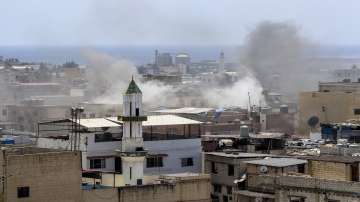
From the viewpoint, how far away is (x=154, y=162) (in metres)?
26.8

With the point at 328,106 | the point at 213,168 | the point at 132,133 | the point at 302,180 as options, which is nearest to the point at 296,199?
the point at 302,180

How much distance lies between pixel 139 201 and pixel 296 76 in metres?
64.8

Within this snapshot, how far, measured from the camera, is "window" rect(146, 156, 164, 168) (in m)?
26.7

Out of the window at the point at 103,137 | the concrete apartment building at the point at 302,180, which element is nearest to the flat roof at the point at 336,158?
the concrete apartment building at the point at 302,180

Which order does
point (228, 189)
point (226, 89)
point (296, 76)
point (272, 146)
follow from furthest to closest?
Result: point (296, 76)
point (226, 89)
point (272, 146)
point (228, 189)

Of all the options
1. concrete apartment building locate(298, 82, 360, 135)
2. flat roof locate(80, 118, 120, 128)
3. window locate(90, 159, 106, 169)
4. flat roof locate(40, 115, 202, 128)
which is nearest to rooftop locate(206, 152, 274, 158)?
flat roof locate(40, 115, 202, 128)

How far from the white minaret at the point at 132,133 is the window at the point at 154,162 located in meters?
1.50

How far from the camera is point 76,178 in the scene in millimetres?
21828

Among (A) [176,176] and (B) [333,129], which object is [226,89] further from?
(A) [176,176]

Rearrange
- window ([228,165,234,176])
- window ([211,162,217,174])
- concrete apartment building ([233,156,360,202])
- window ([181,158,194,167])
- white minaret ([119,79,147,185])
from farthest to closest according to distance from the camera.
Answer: window ([181,158,194,167]) → window ([211,162,217,174]) → window ([228,165,234,176]) → white minaret ([119,79,147,185]) → concrete apartment building ([233,156,360,202])

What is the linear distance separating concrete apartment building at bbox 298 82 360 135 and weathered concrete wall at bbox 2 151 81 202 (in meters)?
23.1

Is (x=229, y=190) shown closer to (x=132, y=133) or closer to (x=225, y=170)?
(x=225, y=170)

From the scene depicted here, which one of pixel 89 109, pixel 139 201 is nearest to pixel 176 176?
pixel 139 201

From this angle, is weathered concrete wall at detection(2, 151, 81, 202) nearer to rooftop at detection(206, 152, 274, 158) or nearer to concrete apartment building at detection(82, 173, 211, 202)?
concrete apartment building at detection(82, 173, 211, 202)
